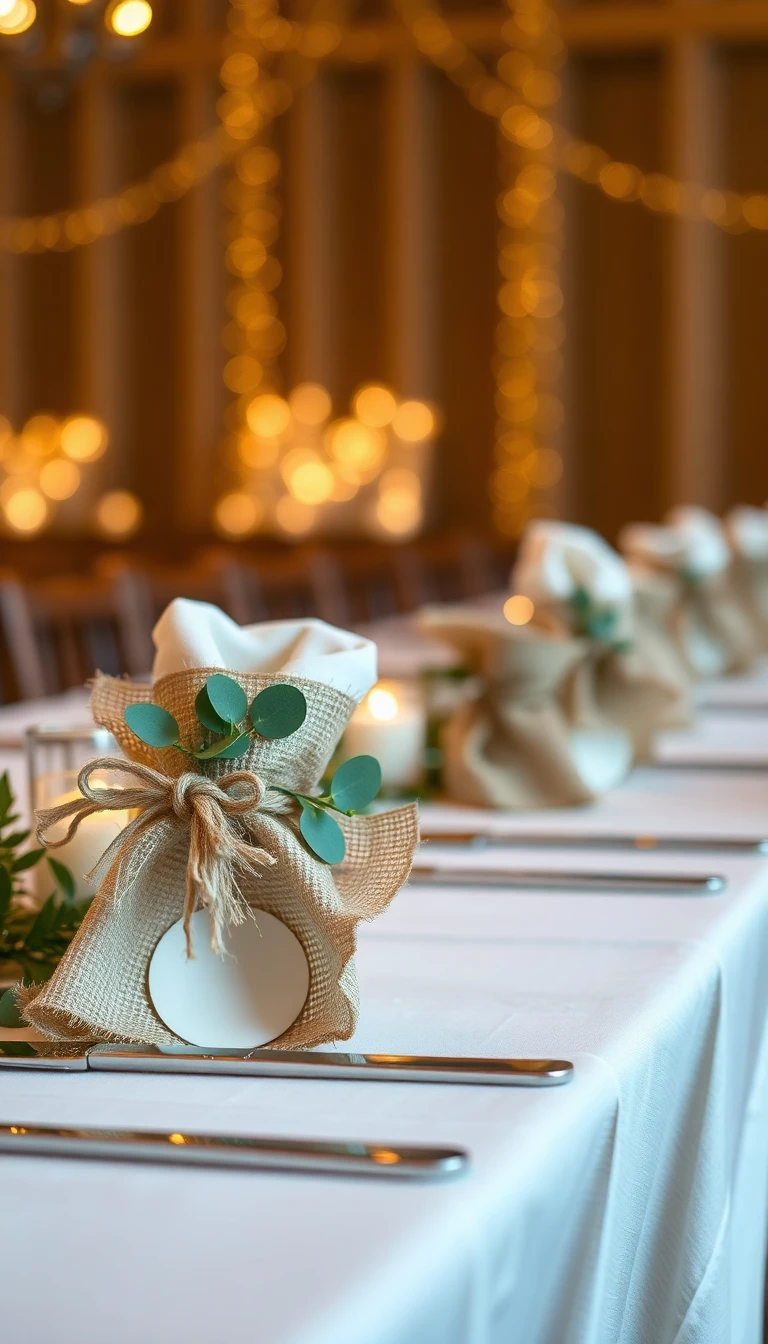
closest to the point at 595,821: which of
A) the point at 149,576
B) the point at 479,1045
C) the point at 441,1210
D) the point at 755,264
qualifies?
the point at 479,1045

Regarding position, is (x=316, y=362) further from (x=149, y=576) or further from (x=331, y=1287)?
(x=331, y=1287)

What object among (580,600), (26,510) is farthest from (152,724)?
(26,510)

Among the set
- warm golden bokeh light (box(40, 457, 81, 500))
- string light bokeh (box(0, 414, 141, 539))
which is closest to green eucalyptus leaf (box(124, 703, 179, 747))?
string light bokeh (box(0, 414, 141, 539))

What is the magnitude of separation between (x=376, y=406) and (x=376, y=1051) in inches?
260

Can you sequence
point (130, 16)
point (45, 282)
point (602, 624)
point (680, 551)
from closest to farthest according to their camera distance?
point (602, 624), point (680, 551), point (130, 16), point (45, 282)

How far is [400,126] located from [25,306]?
2.23 meters

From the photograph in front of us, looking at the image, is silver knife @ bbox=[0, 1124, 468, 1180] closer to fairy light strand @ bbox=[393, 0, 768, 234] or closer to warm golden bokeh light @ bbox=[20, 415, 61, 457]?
fairy light strand @ bbox=[393, 0, 768, 234]

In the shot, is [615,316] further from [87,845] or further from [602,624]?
[87,845]

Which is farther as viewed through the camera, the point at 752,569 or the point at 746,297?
the point at 746,297

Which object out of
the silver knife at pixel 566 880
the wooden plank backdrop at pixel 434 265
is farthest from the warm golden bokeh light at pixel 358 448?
the silver knife at pixel 566 880

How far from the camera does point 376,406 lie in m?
7.17

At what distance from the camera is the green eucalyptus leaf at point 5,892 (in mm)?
854

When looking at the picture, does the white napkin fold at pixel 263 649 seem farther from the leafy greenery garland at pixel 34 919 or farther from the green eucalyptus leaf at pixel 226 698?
the leafy greenery garland at pixel 34 919

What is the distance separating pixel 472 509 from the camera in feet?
23.8
